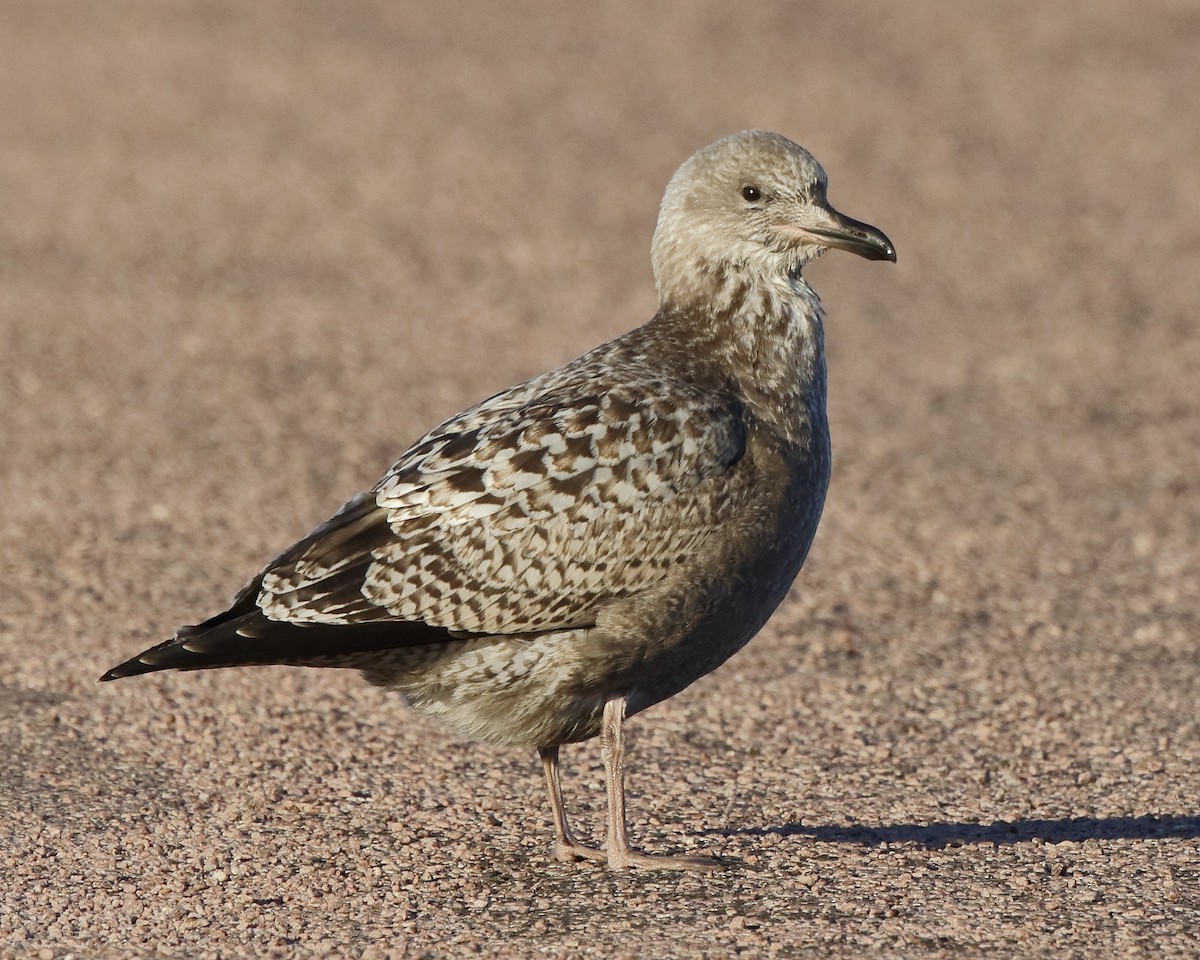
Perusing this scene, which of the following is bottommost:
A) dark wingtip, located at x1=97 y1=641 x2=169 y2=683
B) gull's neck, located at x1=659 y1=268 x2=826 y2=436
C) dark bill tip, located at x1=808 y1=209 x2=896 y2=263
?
dark wingtip, located at x1=97 y1=641 x2=169 y2=683

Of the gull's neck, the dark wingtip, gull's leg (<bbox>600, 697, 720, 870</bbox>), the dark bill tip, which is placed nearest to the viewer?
the dark wingtip

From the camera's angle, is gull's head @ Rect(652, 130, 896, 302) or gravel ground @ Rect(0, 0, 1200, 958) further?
gull's head @ Rect(652, 130, 896, 302)

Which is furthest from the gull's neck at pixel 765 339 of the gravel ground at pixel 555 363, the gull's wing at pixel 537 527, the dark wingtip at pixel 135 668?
the dark wingtip at pixel 135 668

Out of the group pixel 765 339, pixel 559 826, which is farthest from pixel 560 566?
pixel 765 339

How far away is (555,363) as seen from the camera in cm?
1334

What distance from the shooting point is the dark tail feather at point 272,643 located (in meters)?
5.86

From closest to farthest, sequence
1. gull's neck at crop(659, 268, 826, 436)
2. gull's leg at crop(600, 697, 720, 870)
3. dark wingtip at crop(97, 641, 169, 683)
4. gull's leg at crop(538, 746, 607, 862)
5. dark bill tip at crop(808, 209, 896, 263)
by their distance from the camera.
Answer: dark wingtip at crop(97, 641, 169, 683)
gull's leg at crop(600, 697, 720, 870)
gull's leg at crop(538, 746, 607, 862)
gull's neck at crop(659, 268, 826, 436)
dark bill tip at crop(808, 209, 896, 263)

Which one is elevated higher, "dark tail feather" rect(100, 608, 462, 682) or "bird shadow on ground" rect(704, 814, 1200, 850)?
"dark tail feather" rect(100, 608, 462, 682)

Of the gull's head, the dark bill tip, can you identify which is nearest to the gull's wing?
the gull's head

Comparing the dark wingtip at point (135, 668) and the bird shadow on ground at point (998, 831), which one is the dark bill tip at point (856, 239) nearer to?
the bird shadow on ground at point (998, 831)

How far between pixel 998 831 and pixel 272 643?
104 inches

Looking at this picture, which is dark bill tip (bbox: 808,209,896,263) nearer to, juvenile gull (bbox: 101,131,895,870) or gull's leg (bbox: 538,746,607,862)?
juvenile gull (bbox: 101,131,895,870)

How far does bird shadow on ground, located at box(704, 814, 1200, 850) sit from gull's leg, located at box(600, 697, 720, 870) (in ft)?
1.60

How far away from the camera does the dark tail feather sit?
586cm
